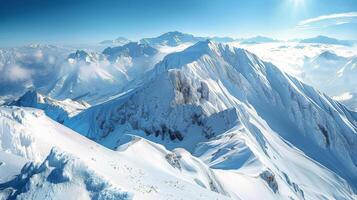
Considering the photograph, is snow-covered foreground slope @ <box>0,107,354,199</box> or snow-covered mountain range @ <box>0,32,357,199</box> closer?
snow-covered foreground slope @ <box>0,107,354,199</box>

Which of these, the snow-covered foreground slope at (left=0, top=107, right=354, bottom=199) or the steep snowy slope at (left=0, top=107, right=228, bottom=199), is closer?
the steep snowy slope at (left=0, top=107, right=228, bottom=199)

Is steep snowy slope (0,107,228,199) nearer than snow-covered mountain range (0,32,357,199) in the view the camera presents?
Yes

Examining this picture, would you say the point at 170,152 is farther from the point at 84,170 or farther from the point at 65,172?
the point at 65,172

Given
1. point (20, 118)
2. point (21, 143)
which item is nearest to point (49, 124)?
point (20, 118)

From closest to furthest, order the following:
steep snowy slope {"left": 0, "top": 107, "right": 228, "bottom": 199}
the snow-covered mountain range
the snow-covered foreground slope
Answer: steep snowy slope {"left": 0, "top": 107, "right": 228, "bottom": 199} < the snow-covered foreground slope < the snow-covered mountain range

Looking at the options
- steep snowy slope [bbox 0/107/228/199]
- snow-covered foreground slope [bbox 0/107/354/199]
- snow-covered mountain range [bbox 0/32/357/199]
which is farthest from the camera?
snow-covered mountain range [bbox 0/32/357/199]

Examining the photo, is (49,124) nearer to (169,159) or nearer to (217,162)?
(169,159)

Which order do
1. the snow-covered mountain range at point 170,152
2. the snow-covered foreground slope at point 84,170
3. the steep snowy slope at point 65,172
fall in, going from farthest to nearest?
1. the snow-covered mountain range at point 170,152
2. the snow-covered foreground slope at point 84,170
3. the steep snowy slope at point 65,172

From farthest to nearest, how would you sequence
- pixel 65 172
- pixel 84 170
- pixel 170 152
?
pixel 170 152 → pixel 84 170 → pixel 65 172

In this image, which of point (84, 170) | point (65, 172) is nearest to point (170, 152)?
point (84, 170)
